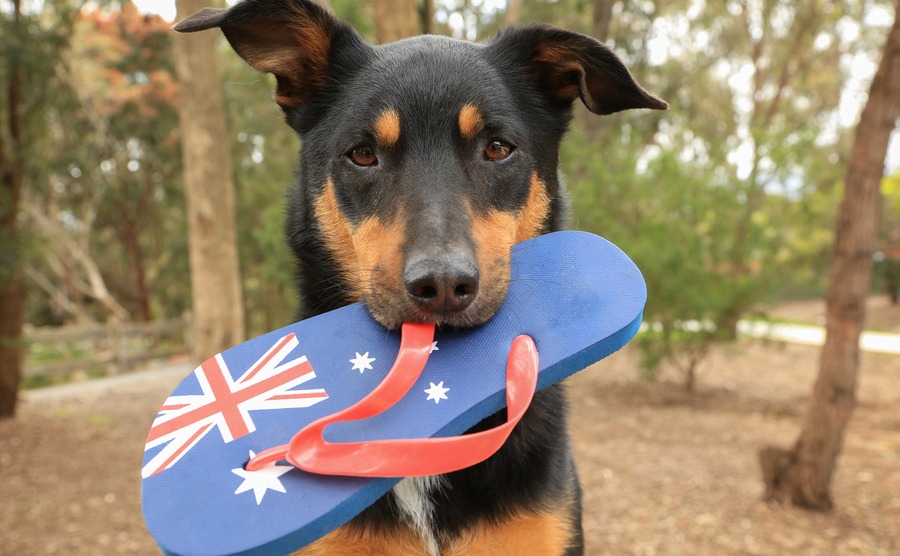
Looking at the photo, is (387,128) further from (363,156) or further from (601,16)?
(601,16)

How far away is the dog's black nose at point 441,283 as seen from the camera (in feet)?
6.56

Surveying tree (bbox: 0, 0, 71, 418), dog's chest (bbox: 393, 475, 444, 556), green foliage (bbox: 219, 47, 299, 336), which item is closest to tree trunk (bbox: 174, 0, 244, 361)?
tree (bbox: 0, 0, 71, 418)

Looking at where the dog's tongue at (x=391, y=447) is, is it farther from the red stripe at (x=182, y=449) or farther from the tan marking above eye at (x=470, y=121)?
the tan marking above eye at (x=470, y=121)

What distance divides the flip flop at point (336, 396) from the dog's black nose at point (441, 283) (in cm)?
14

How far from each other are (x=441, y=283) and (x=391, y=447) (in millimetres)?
471

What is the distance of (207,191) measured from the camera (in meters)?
6.82

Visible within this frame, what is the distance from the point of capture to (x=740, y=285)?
11.0 metres

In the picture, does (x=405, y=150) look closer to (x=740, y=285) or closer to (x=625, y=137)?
(x=740, y=285)

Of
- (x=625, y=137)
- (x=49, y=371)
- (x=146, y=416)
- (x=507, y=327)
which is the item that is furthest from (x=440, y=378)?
(x=49, y=371)

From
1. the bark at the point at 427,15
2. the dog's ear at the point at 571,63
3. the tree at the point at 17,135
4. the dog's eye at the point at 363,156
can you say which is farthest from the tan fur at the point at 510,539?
the tree at the point at 17,135

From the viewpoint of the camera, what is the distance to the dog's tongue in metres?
1.81

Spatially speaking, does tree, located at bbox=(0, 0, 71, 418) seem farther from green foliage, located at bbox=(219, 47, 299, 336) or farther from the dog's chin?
the dog's chin

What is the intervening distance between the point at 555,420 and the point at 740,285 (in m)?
9.25

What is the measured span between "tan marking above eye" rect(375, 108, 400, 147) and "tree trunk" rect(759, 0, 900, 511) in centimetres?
526
